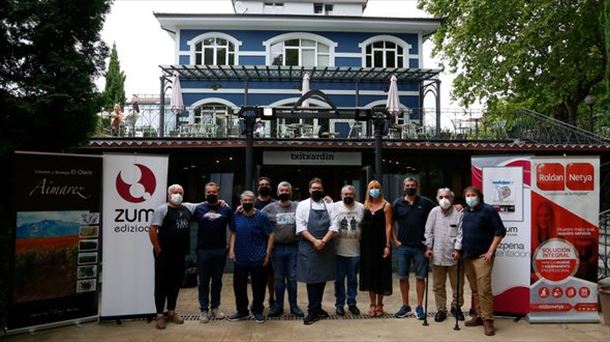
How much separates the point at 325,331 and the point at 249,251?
4.39 ft

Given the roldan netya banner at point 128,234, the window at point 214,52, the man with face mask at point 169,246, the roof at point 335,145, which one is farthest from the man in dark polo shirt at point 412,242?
the window at point 214,52

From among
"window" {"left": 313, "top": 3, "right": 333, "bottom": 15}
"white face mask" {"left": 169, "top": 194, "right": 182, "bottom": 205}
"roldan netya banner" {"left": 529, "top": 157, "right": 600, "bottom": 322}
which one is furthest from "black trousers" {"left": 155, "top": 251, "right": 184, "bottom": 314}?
"window" {"left": 313, "top": 3, "right": 333, "bottom": 15}

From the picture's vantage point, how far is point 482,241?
5.41 meters

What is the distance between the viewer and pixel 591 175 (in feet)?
18.8

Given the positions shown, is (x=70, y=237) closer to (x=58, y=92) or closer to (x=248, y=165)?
(x=58, y=92)

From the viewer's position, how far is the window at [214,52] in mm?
18453

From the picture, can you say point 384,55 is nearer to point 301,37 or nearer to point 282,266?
point 301,37

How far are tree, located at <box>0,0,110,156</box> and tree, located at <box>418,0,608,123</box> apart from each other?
45.7ft

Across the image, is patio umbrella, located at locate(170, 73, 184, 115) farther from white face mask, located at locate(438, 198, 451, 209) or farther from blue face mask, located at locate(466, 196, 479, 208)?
blue face mask, located at locate(466, 196, 479, 208)

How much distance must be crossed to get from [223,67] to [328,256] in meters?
12.0

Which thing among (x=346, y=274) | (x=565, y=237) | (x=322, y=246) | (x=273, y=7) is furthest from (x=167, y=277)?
(x=273, y=7)

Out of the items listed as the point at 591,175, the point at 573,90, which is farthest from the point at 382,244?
the point at 573,90

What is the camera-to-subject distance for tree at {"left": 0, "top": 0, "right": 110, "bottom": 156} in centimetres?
543

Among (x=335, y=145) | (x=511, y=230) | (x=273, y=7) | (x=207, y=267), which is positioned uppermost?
(x=273, y=7)
